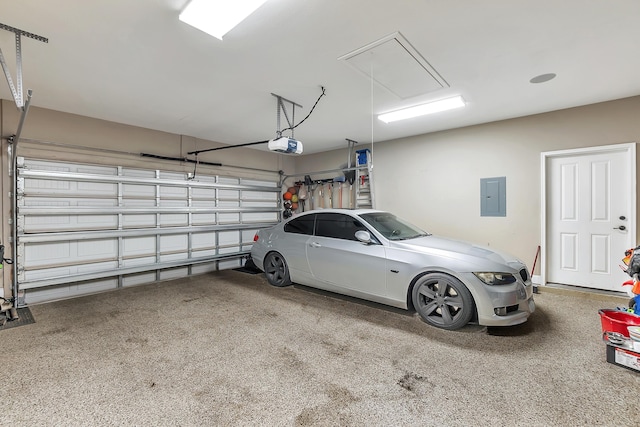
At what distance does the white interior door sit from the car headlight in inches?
89.2

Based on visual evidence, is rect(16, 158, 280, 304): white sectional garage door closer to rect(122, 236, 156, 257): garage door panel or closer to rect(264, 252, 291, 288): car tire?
rect(122, 236, 156, 257): garage door panel

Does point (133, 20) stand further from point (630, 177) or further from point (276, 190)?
point (630, 177)

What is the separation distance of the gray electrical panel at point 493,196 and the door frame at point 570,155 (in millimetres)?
488

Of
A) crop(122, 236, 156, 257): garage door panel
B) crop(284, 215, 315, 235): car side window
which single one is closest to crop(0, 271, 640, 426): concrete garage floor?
crop(284, 215, 315, 235): car side window

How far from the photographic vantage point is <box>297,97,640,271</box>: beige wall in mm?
3869

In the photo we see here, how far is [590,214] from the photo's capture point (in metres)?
3.94

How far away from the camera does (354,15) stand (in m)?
2.05

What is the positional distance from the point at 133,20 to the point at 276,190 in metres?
4.93

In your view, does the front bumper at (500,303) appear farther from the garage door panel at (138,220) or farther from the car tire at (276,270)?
the garage door panel at (138,220)

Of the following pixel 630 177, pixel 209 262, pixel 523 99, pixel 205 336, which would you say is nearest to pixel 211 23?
pixel 205 336

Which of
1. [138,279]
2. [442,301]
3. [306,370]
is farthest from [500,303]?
[138,279]

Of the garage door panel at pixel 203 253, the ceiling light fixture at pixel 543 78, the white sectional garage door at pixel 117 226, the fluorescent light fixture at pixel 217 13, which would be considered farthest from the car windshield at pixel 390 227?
the garage door panel at pixel 203 253

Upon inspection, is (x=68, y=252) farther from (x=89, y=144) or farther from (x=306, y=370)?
(x=306, y=370)

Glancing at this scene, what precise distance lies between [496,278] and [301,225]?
2.58m
